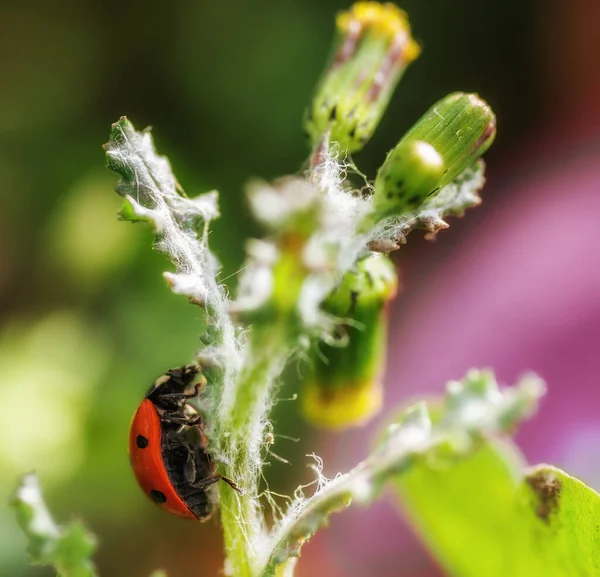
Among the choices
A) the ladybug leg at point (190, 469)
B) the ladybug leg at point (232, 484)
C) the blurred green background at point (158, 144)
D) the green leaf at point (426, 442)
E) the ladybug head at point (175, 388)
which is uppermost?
the blurred green background at point (158, 144)

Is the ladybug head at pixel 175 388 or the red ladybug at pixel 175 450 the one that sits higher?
the ladybug head at pixel 175 388

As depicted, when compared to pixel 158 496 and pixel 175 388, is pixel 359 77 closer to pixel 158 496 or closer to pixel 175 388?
pixel 175 388

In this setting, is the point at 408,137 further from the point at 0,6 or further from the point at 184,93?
the point at 0,6

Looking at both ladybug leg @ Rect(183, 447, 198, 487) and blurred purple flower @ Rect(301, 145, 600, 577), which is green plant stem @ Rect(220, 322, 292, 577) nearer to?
ladybug leg @ Rect(183, 447, 198, 487)

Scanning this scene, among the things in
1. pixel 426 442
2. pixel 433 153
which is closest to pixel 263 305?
pixel 426 442

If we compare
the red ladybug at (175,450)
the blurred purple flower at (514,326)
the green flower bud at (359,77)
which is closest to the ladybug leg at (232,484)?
the red ladybug at (175,450)

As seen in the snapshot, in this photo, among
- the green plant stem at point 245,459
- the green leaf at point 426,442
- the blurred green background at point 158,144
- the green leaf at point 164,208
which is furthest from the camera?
the blurred green background at point 158,144

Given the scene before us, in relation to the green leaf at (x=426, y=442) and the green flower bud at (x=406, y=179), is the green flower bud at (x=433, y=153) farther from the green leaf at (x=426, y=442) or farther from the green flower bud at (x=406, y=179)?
the green leaf at (x=426, y=442)
